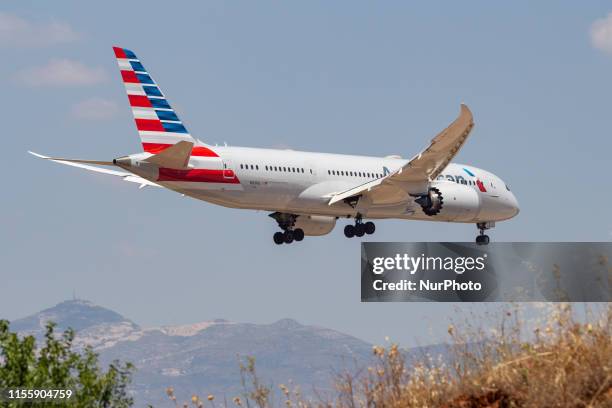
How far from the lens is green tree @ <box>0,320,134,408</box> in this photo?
22.5m

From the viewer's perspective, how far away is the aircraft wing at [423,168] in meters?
51.3

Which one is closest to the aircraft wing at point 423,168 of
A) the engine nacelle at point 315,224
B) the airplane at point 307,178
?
the airplane at point 307,178

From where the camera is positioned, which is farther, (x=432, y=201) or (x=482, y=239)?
(x=482, y=239)

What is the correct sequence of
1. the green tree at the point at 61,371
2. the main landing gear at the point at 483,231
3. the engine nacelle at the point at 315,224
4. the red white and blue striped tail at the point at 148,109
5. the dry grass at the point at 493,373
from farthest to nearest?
the main landing gear at the point at 483,231, the engine nacelle at the point at 315,224, the red white and blue striped tail at the point at 148,109, the green tree at the point at 61,371, the dry grass at the point at 493,373

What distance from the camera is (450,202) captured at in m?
57.2

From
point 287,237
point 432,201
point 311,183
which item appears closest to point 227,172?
point 311,183

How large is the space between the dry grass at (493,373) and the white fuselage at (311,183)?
120ft

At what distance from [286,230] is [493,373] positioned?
46.6 metres

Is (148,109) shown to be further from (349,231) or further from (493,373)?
(493,373)

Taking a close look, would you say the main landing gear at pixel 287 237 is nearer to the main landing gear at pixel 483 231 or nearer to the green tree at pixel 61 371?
the main landing gear at pixel 483 231

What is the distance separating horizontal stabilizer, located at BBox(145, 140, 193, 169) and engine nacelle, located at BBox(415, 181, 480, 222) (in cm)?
1321

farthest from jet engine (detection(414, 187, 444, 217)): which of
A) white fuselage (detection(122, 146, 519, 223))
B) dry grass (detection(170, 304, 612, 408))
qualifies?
dry grass (detection(170, 304, 612, 408))

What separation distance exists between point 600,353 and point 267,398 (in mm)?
3409

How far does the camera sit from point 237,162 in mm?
51156
